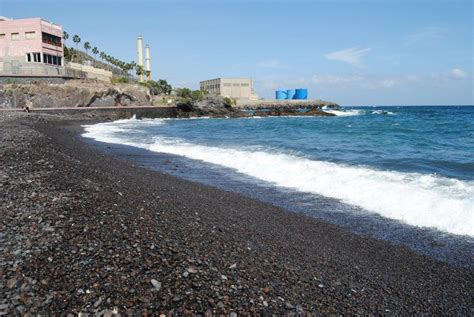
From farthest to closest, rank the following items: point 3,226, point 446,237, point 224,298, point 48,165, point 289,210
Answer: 1. point 48,165
2. point 289,210
3. point 446,237
4. point 3,226
5. point 224,298

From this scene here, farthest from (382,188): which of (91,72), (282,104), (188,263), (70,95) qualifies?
(282,104)

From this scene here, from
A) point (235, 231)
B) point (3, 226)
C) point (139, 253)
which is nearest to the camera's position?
point (139, 253)

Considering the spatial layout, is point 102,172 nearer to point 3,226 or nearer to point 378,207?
point 3,226

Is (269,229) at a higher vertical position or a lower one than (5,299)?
lower

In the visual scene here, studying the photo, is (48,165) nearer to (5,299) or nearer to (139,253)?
(139,253)

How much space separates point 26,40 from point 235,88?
7673cm

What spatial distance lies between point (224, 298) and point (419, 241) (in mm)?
4131

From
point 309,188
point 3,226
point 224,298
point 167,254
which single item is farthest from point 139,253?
point 309,188

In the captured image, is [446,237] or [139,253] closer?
[139,253]

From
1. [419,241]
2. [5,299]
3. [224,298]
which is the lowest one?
[419,241]

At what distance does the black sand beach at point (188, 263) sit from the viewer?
349cm

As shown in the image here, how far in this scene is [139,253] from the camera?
14.3ft

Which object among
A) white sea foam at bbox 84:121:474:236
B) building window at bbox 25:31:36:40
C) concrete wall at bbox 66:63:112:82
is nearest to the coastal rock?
concrete wall at bbox 66:63:112:82

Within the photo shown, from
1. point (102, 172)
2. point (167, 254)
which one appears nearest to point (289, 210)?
point (167, 254)
